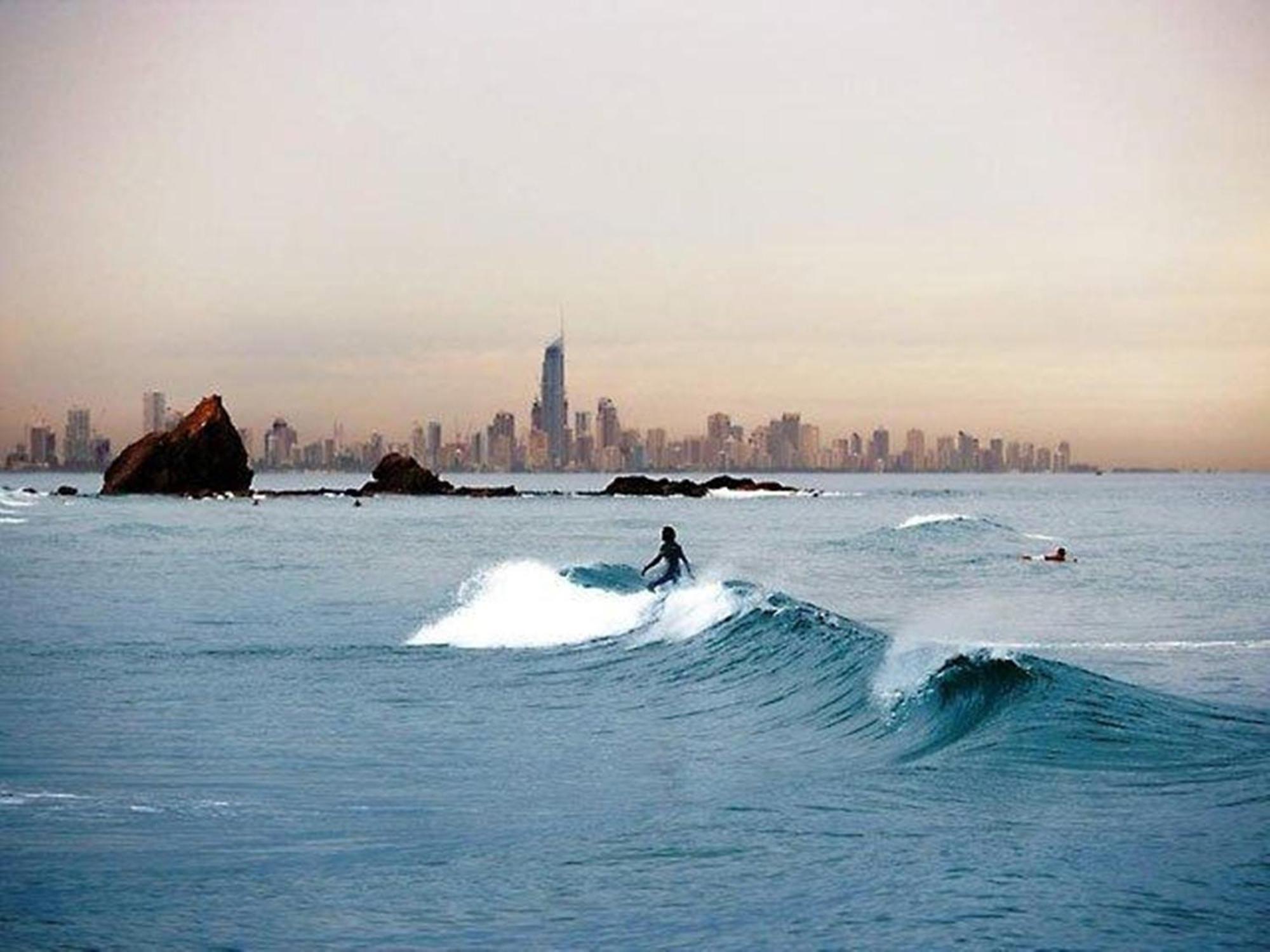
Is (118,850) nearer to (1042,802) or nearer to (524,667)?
(1042,802)

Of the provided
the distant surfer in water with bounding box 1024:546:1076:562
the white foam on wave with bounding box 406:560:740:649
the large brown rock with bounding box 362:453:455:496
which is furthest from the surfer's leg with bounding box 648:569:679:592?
the large brown rock with bounding box 362:453:455:496

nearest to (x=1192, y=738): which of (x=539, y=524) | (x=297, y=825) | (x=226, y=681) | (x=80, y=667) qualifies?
(x=297, y=825)

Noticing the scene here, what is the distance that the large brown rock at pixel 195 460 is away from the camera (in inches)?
6245

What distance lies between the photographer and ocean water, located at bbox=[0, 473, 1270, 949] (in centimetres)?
954

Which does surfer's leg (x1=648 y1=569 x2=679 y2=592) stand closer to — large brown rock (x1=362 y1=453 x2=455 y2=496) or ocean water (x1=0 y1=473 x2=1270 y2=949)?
ocean water (x1=0 y1=473 x2=1270 y2=949)

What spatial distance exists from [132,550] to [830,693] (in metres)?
51.7

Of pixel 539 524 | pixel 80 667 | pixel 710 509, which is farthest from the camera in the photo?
pixel 710 509

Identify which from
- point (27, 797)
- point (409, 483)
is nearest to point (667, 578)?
point (27, 797)

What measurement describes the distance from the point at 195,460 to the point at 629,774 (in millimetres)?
151541

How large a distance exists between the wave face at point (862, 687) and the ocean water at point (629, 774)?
8cm

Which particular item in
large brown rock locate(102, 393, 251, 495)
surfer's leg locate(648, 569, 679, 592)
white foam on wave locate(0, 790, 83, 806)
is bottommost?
white foam on wave locate(0, 790, 83, 806)

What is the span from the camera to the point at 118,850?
1141 centimetres

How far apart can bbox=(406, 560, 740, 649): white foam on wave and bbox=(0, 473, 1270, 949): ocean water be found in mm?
150

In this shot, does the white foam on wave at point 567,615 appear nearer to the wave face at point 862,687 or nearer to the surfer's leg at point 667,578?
the wave face at point 862,687
